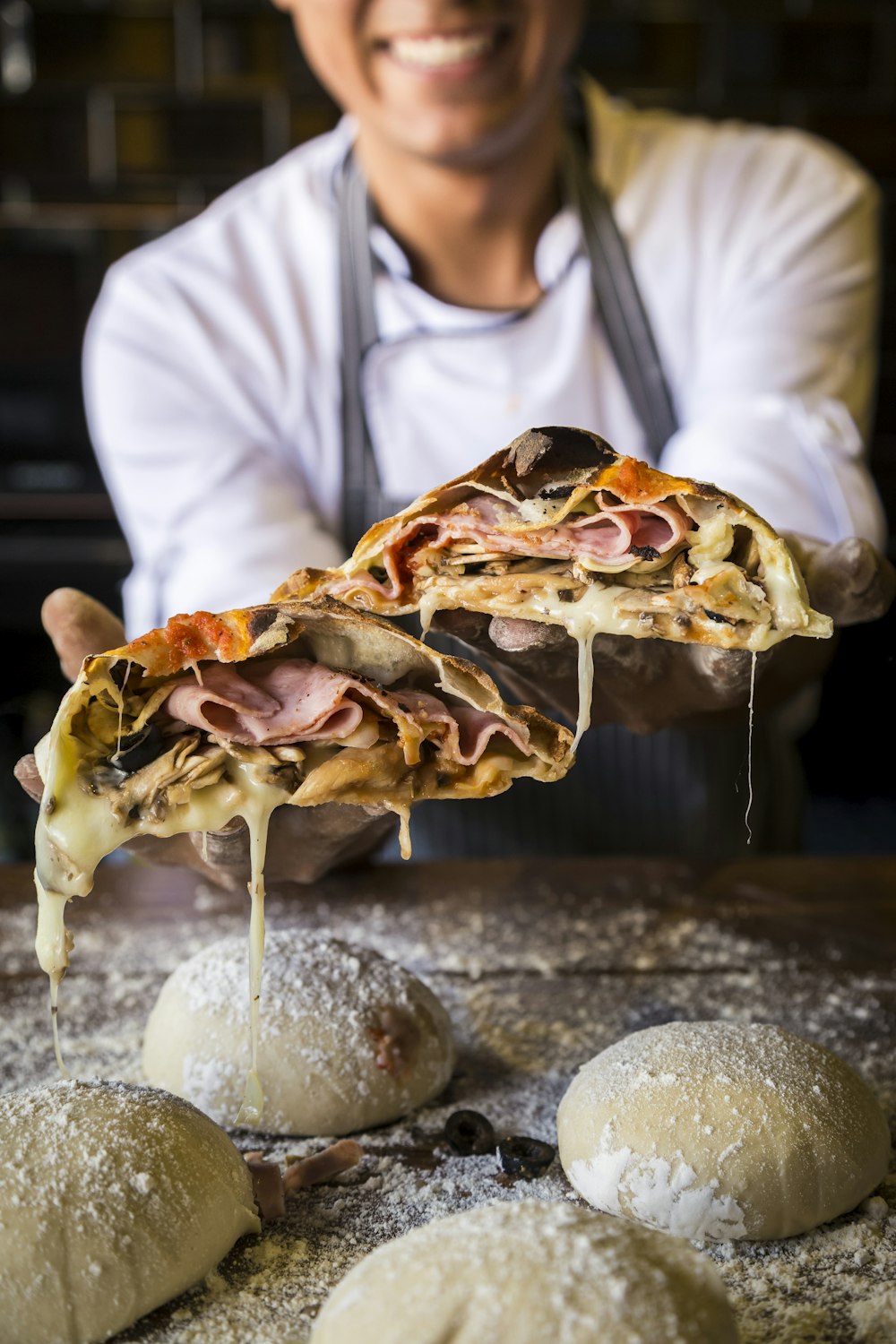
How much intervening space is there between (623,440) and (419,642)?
1.55 m

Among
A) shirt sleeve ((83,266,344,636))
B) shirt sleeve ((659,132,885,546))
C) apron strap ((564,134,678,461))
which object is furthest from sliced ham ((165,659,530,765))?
apron strap ((564,134,678,461))

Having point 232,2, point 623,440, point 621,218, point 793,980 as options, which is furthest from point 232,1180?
point 232,2

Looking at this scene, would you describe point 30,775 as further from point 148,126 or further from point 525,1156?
point 148,126

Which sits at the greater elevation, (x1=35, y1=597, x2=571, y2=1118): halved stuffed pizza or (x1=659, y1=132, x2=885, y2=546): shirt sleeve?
(x1=659, y1=132, x2=885, y2=546): shirt sleeve

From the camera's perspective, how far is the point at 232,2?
492 cm

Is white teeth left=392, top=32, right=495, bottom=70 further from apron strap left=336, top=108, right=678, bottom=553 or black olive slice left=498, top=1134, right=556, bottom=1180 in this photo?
black olive slice left=498, top=1134, right=556, bottom=1180

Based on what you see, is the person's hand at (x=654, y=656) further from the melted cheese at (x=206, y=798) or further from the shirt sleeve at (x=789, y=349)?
the shirt sleeve at (x=789, y=349)

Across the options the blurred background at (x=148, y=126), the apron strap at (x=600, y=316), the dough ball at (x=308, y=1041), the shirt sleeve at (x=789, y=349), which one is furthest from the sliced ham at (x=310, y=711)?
the blurred background at (x=148, y=126)

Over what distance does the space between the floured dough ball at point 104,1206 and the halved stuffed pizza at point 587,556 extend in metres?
0.62

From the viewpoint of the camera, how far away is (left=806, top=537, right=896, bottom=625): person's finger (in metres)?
1.55

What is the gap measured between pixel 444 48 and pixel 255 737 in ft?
5.85

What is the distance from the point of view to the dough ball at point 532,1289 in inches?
41.1

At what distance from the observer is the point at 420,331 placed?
2754mm

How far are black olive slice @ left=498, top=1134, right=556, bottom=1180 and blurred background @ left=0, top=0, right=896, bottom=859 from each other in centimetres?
363
